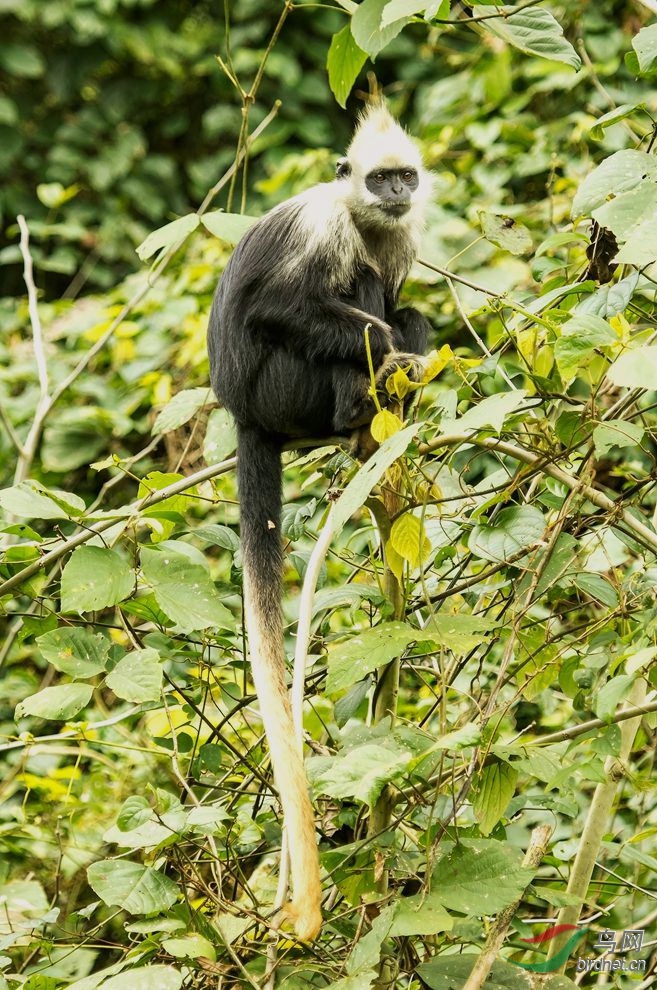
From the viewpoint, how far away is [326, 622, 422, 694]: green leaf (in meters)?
2.16

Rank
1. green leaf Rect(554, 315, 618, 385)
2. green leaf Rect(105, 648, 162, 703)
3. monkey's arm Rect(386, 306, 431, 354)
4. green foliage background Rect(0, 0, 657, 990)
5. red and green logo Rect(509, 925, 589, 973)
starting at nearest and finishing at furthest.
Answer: green leaf Rect(554, 315, 618, 385), green foliage background Rect(0, 0, 657, 990), green leaf Rect(105, 648, 162, 703), red and green logo Rect(509, 925, 589, 973), monkey's arm Rect(386, 306, 431, 354)

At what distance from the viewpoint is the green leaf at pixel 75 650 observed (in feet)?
7.78

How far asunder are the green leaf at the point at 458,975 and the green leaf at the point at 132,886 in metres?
0.55

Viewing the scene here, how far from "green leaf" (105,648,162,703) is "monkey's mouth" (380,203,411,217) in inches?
85.5

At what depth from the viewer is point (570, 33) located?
→ 6973 mm

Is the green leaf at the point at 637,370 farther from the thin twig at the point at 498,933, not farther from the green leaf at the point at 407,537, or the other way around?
the thin twig at the point at 498,933

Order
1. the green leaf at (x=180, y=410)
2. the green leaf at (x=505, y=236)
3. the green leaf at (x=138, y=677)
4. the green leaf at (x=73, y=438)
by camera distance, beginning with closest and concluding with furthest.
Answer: the green leaf at (x=138, y=677), the green leaf at (x=505, y=236), the green leaf at (x=180, y=410), the green leaf at (x=73, y=438)

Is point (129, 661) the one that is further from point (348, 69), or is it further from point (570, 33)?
point (570, 33)

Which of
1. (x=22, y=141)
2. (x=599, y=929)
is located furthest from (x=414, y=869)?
(x=22, y=141)

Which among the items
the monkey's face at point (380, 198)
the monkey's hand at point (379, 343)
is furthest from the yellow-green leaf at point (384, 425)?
the monkey's face at point (380, 198)

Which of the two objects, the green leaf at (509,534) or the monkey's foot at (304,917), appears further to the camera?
the green leaf at (509,534)

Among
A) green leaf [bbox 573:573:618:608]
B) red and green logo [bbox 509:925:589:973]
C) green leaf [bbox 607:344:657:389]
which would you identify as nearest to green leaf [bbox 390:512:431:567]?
green leaf [bbox 573:573:618:608]

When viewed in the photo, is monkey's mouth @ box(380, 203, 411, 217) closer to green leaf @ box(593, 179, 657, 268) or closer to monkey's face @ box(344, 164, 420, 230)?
monkey's face @ box(344, 164, 420, 230)

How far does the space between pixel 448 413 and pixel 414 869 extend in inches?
39.4
